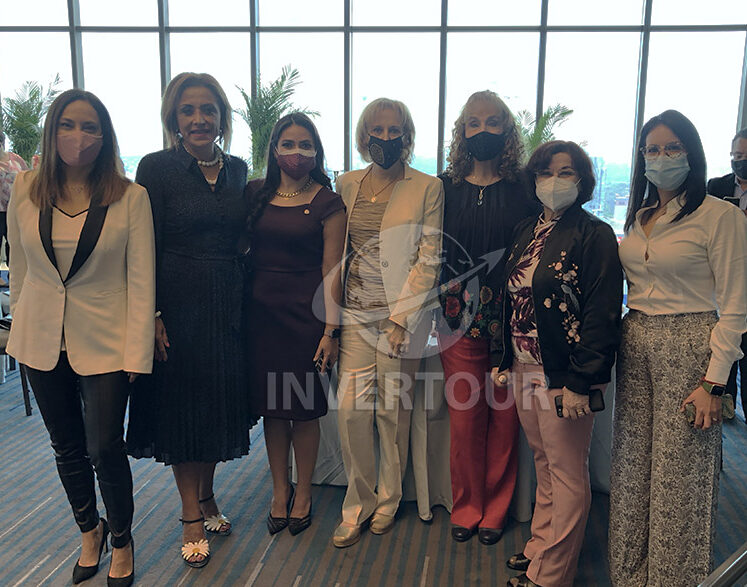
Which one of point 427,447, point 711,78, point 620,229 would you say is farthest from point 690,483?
point 711,78

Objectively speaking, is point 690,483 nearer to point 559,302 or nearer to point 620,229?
point 559,302

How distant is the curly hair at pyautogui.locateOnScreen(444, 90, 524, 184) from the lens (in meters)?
2.29

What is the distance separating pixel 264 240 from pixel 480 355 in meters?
0.91

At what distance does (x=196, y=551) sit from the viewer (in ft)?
7.55

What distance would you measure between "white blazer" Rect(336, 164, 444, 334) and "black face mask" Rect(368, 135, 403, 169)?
0.09m

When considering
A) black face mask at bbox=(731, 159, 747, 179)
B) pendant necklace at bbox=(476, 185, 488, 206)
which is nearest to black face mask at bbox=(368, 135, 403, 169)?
pendant necklace at bbox=(476, 185, 488, 206)

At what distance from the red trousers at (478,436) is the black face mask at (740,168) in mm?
1879

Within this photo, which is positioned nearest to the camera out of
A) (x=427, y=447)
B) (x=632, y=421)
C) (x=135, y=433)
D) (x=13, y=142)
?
(x=632, y=421)

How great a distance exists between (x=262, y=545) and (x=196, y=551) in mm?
256

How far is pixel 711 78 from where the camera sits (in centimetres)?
618

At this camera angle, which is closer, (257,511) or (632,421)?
(632,421)

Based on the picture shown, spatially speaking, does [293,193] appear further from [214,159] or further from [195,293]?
[195,293]

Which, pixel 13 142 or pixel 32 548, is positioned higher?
pixel 13 142

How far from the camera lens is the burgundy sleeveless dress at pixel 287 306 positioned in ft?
7.39
